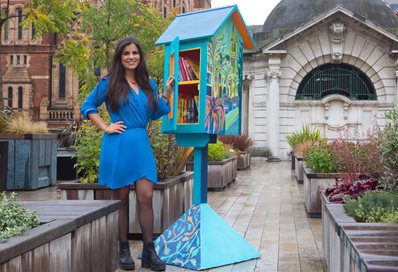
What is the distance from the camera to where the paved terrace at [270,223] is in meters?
6.75

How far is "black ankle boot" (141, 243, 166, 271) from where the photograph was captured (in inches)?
244

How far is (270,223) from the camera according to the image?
32.4 ft

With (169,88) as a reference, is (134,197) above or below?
below

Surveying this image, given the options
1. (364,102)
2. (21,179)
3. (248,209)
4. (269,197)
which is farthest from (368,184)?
(364,102)

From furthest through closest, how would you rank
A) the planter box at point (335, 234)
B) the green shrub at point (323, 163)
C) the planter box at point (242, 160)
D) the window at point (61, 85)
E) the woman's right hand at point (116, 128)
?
the window at point (61, 85), the planter box at point (242, 160), the green shrub at point (323, 163), the woman's right hand at point (116, 128), the planter box at point (335, 234)

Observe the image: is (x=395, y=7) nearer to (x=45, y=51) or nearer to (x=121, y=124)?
(x=45, y=51)

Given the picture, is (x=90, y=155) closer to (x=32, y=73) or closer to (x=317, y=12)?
(x=317, y=12)

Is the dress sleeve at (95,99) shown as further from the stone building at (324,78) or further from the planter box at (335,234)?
the stone building at (324,78)

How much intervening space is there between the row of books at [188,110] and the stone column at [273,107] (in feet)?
85.5

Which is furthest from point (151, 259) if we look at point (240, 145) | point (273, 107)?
point (273, 107)

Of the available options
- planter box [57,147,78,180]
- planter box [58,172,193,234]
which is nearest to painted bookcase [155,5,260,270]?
planter box [58,172,193,234]

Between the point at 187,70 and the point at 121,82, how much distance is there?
91 centimetres

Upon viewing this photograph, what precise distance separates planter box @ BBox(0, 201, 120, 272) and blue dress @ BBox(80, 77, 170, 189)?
0.29m

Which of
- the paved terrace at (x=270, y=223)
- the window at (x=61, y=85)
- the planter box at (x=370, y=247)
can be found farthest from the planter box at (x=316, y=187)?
the window at (x=61, y=85)
